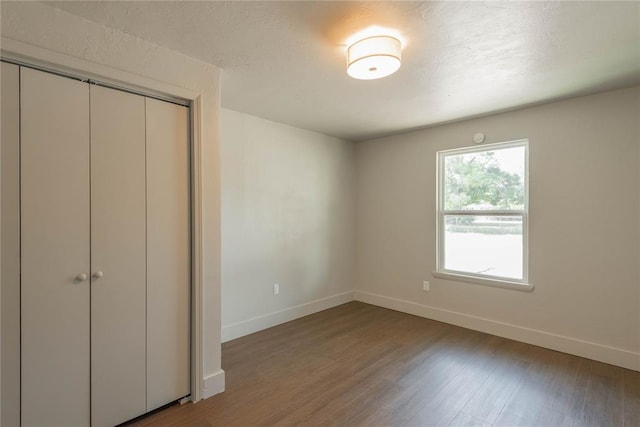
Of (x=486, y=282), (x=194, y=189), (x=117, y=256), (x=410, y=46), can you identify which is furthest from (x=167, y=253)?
(x=486, y=282)

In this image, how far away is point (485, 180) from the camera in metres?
3.53

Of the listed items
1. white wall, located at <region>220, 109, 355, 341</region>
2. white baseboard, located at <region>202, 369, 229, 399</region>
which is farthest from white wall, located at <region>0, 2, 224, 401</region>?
white wall, located at <region>220, 109, 355, 341</region>

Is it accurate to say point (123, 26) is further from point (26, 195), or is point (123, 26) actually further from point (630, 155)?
point (630, 155)

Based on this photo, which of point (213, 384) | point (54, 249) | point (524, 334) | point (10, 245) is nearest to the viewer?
point (10, 245)

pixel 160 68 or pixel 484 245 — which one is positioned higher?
pixel 160 68

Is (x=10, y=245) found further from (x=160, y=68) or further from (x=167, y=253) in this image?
(x=160, y=68)

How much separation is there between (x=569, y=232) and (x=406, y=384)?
2.09 meters

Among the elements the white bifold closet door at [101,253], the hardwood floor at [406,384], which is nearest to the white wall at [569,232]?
the hardwood floor at [406,384]

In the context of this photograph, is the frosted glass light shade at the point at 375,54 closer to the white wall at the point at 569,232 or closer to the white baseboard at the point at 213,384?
the white wall at the point at 569,232

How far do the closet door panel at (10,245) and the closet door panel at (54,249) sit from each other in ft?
→ 0.08

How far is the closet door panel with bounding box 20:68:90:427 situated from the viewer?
63.4 inches

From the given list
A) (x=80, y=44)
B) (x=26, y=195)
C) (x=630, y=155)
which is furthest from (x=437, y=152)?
(x=26, y=195)

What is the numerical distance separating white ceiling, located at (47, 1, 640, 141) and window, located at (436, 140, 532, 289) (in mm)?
635

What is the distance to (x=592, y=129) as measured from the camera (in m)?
2.81
